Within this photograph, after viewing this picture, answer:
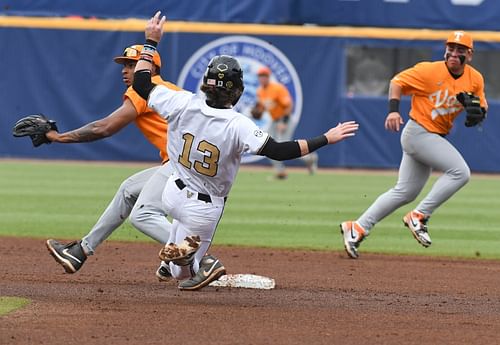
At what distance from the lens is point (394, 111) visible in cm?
938

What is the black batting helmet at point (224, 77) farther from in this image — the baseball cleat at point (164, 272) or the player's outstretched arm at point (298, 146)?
the baseball cleat at point (164, 272)

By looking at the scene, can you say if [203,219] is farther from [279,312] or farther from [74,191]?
[74,191]

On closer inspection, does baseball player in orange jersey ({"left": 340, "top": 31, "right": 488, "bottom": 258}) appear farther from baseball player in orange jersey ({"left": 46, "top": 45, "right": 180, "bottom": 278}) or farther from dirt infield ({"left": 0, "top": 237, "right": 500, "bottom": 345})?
baseball player in orange jersey ({"left": 46, "top": 45, "right": 180, "bottom": 278})

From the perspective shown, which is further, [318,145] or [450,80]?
[450,80]

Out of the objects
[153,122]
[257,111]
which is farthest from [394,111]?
[257,111]

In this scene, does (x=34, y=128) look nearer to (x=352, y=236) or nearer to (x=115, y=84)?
(x=352, y=236)

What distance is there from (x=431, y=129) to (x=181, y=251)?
3588 millimetres

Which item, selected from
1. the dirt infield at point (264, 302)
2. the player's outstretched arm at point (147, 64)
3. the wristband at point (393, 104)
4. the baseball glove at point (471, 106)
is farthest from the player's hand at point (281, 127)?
the player's outstretched arm at point (147, 64)

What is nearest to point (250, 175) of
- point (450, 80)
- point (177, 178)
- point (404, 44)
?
point (404, 44)

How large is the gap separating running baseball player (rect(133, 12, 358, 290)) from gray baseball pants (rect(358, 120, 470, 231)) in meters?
2.87

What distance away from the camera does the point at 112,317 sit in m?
6.25

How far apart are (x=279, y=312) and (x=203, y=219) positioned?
0.80m

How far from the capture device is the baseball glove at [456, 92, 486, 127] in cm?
941

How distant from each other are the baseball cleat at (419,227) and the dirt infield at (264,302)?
0.23m
